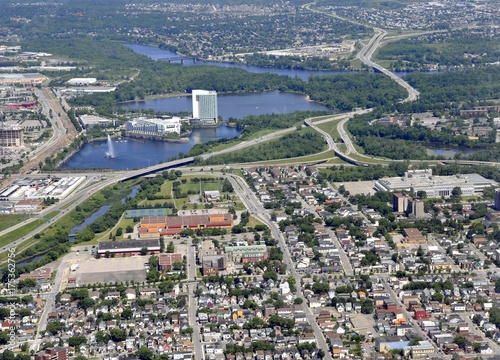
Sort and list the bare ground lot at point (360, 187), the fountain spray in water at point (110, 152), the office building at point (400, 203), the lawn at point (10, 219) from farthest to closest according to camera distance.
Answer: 1. the fountain spray in water at point (110, 152)
2. the bare ground lot at point (360, 187)
3. the office building at point (400, 203)
4. the lawn at point (10, 219)

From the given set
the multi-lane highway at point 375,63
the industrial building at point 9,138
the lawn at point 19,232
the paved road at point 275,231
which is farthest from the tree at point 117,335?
the multi-lane highway at point 375,63

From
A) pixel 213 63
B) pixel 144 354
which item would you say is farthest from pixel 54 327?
pixel 213 63

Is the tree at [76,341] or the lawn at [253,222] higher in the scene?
the tree at [76,341]

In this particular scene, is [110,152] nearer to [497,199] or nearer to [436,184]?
[436,184]

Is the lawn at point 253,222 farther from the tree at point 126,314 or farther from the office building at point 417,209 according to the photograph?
the tree at point 126,314

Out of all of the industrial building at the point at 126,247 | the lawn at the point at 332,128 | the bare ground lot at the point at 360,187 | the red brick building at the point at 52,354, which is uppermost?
the red brick building at the point at 52,354

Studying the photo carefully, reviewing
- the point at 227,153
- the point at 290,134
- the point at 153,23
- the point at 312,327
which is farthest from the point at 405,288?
the point at 153,23

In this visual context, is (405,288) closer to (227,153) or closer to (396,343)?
(396,343)

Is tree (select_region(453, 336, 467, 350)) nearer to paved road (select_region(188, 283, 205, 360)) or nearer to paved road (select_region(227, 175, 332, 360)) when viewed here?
paved road (select_region(227, 175, 332, 360))
